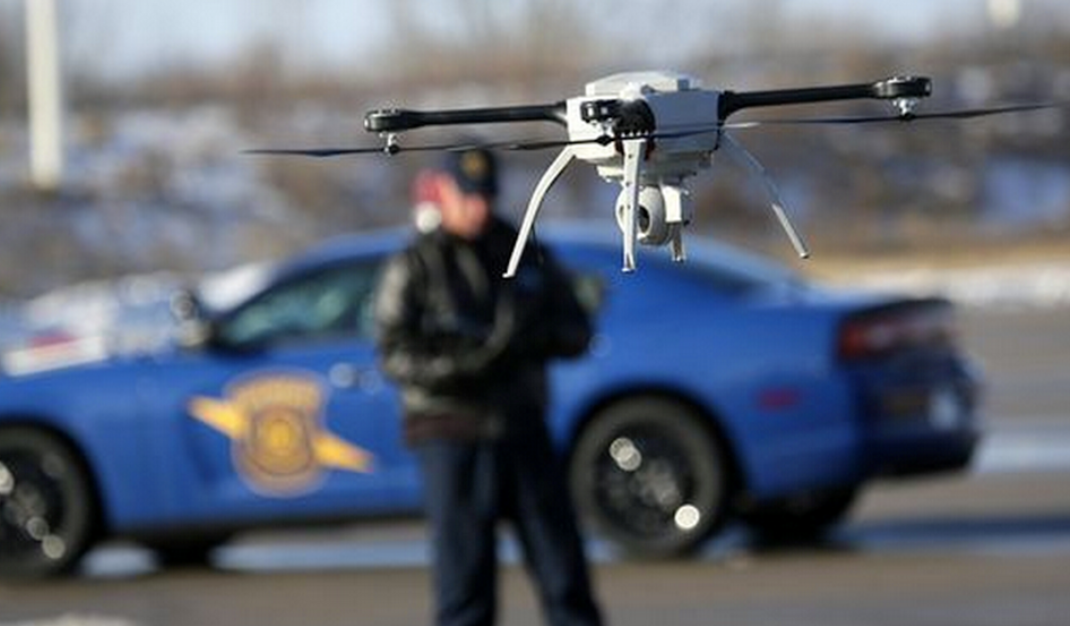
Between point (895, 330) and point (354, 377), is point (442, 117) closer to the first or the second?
point (354, 377)

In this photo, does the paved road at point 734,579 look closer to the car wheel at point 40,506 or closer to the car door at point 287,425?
the car wheel at point 40,506

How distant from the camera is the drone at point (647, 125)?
2416 mm

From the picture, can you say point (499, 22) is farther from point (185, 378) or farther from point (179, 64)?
point (179, 64)

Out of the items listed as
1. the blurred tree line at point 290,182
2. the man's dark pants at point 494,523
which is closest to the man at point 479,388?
the man's dark pants at point 494,523

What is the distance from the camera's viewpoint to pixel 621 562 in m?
11.2

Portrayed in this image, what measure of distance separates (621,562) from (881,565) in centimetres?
109

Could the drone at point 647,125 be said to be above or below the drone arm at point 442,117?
below

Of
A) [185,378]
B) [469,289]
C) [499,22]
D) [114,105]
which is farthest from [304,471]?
[114,105]

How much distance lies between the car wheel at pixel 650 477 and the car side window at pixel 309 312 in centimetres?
112

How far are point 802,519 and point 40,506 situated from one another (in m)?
3.37

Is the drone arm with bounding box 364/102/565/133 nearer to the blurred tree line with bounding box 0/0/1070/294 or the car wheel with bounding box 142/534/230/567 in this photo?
the car wheel with bounding box 142/534/230/567

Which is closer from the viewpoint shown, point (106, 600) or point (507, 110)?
point (507, 110)

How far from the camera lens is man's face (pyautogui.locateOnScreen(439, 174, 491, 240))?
7336mm

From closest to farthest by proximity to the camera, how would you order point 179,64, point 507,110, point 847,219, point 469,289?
1. point 507,110
2. point 469,289
3. point 179,64
4. point 847,219
